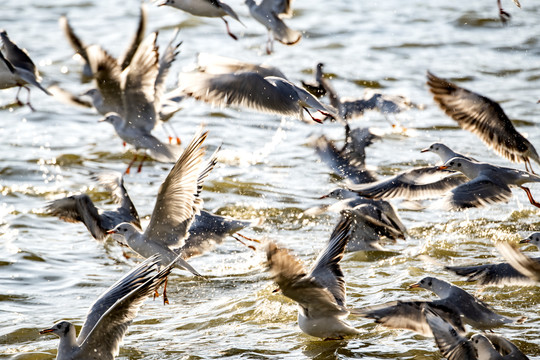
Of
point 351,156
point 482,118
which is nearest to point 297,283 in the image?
point 482,118

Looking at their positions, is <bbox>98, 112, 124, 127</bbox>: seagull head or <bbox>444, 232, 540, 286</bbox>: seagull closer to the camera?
<bbox>444, 232, 540, 286</bbox>: seagull

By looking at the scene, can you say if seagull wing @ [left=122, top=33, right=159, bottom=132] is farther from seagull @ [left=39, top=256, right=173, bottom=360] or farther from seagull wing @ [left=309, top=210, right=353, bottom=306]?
seagull @ [left=39, top=256, right=173, bottom=360]

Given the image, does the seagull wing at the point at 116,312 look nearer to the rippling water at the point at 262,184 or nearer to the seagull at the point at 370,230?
the rippling water at the point at 262,184

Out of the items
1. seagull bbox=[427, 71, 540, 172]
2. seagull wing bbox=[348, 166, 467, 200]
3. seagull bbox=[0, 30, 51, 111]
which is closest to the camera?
seagull wing bbox=[348, 166, 467, 200]

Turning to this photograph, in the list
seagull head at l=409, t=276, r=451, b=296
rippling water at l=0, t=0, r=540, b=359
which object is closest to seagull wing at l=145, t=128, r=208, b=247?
rippling water at l=0, t=0, r=540, b=359

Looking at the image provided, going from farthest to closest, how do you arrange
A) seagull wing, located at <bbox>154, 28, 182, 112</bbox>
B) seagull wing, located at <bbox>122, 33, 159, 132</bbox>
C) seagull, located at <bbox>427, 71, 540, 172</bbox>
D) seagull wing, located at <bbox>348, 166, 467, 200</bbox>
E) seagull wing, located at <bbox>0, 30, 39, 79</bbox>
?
seagull wing, located at <bbox>154, 28, 182, 112</bbox> → seagull wing, located at <bbox>0, 30, 39, 79</bbox> → seagull wing, located at <bbox>122, 33, 159, 132</bbox> → seagull, located at <bbox>427, 71, 540, 172</bbox> → seagull wing, located at <bbox>348, 166, 467, 200</bbox>

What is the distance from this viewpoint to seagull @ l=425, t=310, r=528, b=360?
513 centimetres

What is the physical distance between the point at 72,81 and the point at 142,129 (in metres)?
7.15

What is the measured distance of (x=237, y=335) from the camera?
6504 millimetres

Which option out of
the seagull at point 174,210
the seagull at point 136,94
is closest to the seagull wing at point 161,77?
the seagull at point 136,94

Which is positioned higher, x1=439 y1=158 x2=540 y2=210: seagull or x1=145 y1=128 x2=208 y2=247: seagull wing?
x1=145 y1=128 x2=208 y2=247: seagull wing

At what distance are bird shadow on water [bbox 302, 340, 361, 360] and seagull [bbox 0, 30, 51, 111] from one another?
4.37m

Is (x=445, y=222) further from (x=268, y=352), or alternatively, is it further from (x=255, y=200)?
(x=268, y=352)

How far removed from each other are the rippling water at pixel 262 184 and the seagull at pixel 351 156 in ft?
1.89
